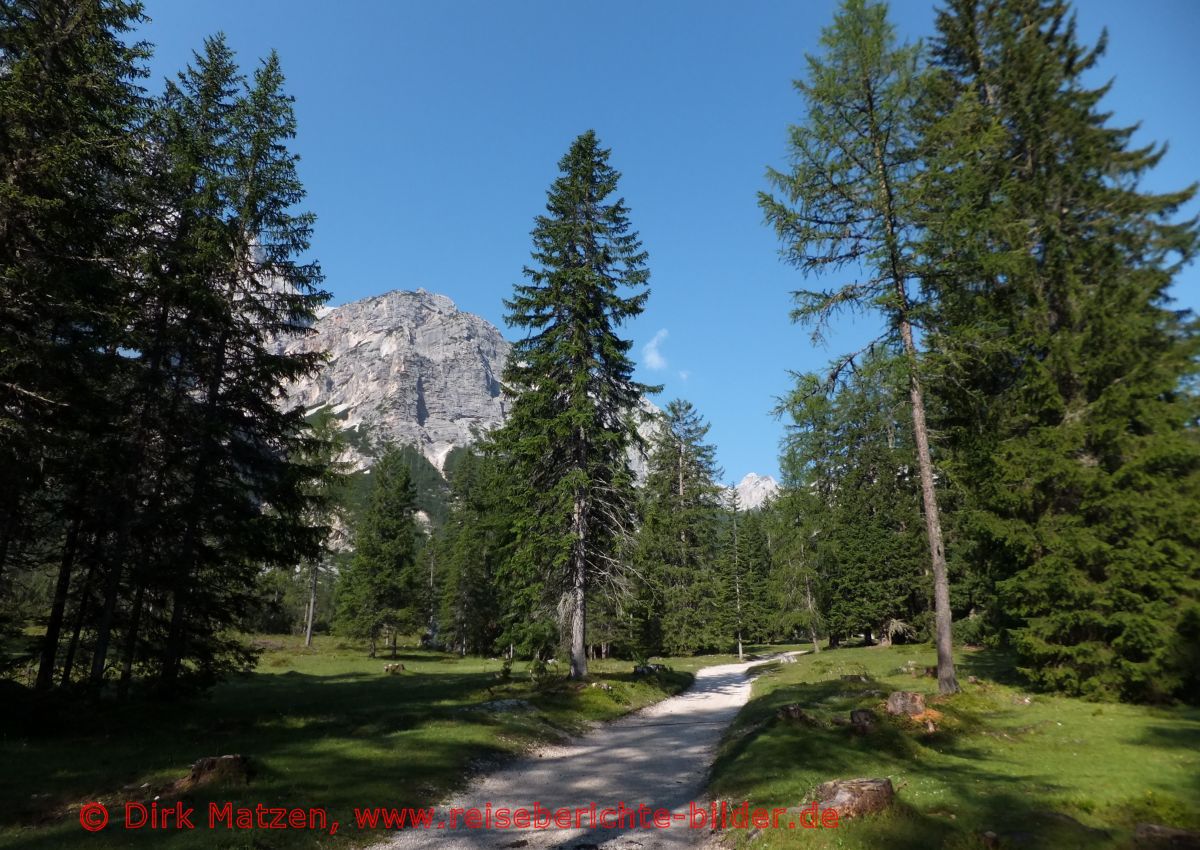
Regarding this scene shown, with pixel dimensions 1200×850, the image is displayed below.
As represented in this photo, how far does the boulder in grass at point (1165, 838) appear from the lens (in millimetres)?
5863

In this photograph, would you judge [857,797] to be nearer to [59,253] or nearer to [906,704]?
[906,704]

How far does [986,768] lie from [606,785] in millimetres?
6399

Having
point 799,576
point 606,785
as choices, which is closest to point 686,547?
point 799,576

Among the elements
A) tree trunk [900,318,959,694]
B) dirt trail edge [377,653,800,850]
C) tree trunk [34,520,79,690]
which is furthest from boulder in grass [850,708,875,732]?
tree trunk [34,520,79,690]

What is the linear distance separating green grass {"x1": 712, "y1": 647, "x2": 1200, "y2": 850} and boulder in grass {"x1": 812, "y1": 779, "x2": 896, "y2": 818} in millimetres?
131

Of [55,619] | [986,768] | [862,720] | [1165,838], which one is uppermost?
[55,619]

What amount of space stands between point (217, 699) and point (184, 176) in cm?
1830

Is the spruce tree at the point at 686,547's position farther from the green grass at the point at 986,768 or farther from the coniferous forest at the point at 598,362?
the green grass at the point at 986,768

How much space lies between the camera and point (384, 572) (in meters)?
48.3

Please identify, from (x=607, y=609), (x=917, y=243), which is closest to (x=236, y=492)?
(x=607, y=609)

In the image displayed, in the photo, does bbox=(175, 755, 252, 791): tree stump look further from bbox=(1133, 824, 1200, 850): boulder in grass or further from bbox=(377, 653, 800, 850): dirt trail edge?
bbox=(1133, 824, 1200, 850): boulder in grass

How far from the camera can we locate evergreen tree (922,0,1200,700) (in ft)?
49.0

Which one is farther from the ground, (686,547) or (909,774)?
(686,547)

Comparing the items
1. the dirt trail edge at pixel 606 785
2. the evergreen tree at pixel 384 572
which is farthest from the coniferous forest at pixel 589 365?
the evergreen tree at pixel 384 572
